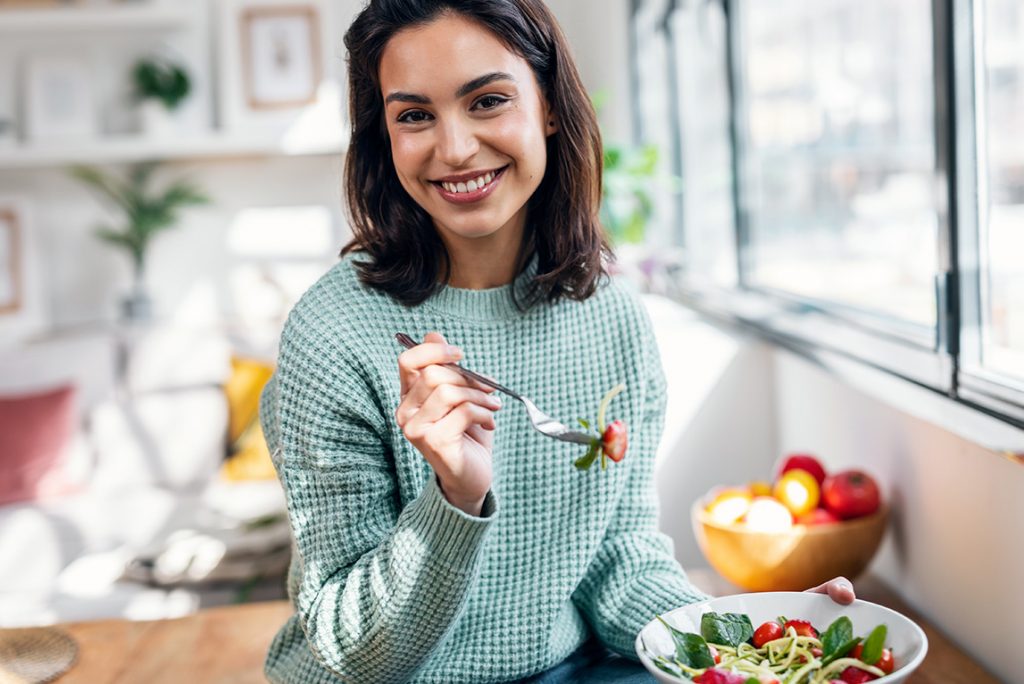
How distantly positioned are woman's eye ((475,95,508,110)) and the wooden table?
740 mm

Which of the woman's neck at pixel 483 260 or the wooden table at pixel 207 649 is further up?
the woman's neck at pixel 483 260

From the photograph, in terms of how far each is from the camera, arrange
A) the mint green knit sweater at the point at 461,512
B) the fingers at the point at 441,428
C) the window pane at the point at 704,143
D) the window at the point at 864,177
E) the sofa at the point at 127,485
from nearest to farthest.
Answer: the fingers at the point at 441,428
the mint green knit sweater at the point at 461,512
the window at the point at 864,177
the sofa at the point at 127,485
the window pane at the point at 704,143

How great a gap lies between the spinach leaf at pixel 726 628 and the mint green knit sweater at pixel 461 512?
0.66 ft

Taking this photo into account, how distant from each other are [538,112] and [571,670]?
59cm

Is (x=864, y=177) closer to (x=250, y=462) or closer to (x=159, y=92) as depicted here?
(x=250, y=462)

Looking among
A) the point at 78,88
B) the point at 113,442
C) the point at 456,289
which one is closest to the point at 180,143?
the point at 78,88

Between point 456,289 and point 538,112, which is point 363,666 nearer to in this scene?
point 456,289

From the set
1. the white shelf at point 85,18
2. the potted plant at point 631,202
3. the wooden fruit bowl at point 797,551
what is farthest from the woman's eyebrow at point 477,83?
the white shelf at point 85,18

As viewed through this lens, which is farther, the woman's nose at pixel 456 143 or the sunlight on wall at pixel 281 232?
the sunlight on wall at pixel 281 232

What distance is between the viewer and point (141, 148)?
4039 mm

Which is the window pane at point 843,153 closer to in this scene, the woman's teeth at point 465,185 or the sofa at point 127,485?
the woman's teeth at point 465,185

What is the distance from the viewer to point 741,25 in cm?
277

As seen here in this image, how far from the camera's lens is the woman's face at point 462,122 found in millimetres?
1077

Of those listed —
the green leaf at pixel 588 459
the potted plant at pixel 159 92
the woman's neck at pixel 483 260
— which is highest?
the potted plant at pixel 159 92
